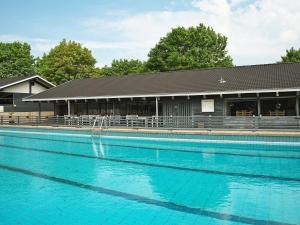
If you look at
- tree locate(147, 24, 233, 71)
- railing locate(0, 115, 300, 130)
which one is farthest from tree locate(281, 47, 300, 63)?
railing locate(0, 115, 300, 130)

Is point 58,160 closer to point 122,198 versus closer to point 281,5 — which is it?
point 122,198

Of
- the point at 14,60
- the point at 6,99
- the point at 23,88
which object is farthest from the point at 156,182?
the point at 14,60

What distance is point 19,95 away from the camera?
31672 mm

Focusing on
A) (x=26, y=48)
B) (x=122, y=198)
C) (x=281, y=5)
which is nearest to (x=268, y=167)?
(x=122, y=198)

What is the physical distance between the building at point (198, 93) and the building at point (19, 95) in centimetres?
416

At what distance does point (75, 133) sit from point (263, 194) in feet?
49.4

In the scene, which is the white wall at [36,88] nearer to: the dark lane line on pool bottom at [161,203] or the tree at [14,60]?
the tree at [14,60]

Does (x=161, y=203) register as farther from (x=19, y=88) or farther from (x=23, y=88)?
(x=23, y=88)

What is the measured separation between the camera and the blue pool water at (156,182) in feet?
21.7

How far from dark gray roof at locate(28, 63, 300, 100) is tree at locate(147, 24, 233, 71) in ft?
46.7

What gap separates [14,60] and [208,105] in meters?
38.8

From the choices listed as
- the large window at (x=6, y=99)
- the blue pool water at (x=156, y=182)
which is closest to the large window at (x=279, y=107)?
the blue pool water at (x=156, y=182)

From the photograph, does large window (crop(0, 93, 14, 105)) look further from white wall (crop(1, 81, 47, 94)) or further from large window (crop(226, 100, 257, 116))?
large window (crop(226, 100, 257, 116))

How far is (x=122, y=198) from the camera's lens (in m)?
7.76
